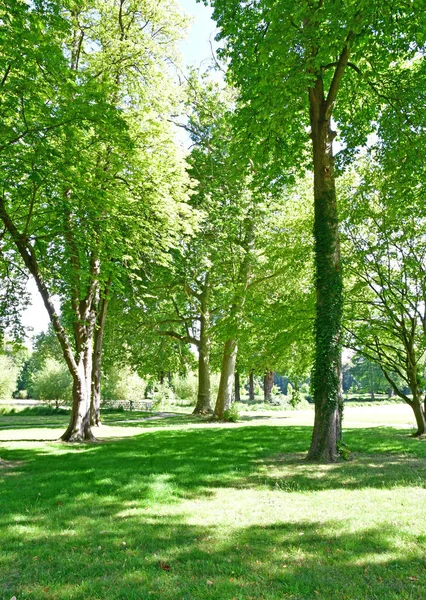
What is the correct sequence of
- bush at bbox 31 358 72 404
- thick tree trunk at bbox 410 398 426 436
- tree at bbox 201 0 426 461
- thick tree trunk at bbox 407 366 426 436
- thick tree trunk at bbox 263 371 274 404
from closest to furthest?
tree at bbox 201 0 426 461 → thick tree trunk at bbox 407 366 426 436 → thick tree trunk at bbox 410 398 426 436 → bush at bbox 31 358 72 404 → thick tree trunk at bbox 263 371 274 404

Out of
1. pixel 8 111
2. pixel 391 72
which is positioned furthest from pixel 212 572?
pixel 391 72

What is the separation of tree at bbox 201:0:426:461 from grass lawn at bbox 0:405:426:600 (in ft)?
7.62

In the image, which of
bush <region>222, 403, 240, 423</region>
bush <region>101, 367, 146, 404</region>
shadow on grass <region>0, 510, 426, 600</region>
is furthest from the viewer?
bush <region>101, 367, 146, 404</region>

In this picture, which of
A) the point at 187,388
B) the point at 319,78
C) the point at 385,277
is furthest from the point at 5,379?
the point at 319,78

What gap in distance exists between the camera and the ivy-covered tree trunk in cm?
973

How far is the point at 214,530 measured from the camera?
5.10 meters

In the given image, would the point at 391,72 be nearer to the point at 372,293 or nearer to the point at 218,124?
the point at 372,293

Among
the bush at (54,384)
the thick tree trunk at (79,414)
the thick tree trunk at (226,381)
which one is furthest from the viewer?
the bush at (54,384)

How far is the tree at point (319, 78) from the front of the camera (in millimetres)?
8297

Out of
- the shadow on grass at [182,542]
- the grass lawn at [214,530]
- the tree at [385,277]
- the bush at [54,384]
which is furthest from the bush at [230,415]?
the bush at [54,384]

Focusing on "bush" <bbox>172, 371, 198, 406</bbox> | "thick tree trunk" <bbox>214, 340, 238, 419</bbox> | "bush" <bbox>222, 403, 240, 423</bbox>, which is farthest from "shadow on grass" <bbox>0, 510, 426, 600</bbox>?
"bush" <bbox>172, 371, 198, 406</bbox>

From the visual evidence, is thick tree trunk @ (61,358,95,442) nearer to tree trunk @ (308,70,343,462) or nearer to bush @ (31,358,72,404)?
tree trunk @ (308,70,343,462)

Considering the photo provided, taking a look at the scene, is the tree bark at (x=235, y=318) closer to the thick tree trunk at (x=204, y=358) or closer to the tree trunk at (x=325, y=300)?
the thick tree trunk at (x=204, y=358)

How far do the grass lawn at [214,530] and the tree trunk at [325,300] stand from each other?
0.82m
